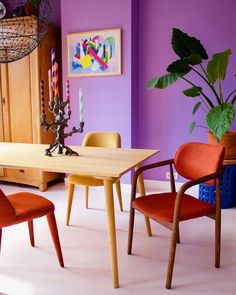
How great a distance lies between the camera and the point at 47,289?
5.91ft

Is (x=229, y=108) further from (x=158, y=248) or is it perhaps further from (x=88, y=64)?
(x=88, y=64)

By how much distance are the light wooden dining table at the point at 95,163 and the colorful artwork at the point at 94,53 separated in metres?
1.39

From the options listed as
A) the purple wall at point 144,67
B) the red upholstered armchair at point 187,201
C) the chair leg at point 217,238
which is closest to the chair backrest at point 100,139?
the purple wall at point 144,67

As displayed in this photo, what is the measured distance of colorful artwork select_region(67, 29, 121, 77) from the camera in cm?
339

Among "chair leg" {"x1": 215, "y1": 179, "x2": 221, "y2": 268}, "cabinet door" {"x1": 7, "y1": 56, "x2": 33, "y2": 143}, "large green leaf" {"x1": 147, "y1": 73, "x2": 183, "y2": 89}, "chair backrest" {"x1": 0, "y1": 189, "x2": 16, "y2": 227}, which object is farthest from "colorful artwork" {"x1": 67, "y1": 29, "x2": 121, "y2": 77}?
"chair backrest" {"x1": 0, "y1": 189, "x2": 16, "y2": 227}

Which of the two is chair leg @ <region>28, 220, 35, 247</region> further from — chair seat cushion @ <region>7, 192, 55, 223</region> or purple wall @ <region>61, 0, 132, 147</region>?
purple wall @ <region>61, 0, 132, 147</region>

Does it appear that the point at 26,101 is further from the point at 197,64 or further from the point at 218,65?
the point at 218,65

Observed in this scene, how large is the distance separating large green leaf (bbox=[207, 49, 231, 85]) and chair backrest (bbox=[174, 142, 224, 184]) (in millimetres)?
952

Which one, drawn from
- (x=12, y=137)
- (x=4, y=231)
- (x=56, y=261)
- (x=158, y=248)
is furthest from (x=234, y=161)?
(x=12, y=137)

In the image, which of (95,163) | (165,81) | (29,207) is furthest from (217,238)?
(165,81)

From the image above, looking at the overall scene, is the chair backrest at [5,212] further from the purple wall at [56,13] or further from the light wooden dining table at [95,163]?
the purple wall at [56,13]

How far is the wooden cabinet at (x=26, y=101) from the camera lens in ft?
11.4

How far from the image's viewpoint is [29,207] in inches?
73.0

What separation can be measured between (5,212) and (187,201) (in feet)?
3.46
